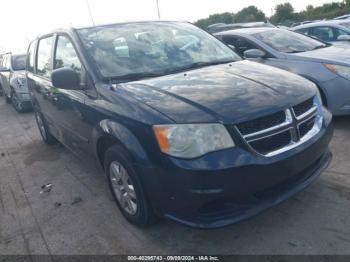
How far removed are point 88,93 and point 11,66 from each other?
27.8 feet

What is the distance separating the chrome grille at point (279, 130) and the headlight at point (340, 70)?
2255mm

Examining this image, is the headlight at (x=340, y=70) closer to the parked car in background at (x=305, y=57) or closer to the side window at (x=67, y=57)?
the parked car in background at (x=305, y=57)

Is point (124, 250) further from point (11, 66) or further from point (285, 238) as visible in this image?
point (11, 66)

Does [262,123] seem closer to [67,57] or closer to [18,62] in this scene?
[67,57]

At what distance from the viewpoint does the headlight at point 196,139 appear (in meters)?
2.50

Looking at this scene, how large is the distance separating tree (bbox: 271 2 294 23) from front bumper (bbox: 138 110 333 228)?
52.9m

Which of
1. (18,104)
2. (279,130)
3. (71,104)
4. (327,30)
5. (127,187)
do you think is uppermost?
(71,104)

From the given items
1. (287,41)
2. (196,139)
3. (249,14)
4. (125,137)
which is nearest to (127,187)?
(125,137)

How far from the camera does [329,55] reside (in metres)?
5.30

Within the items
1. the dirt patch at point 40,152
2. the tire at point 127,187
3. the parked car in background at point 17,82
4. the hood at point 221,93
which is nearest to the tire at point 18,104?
the parked car in background at point 17,82

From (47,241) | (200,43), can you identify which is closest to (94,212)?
(47,241)

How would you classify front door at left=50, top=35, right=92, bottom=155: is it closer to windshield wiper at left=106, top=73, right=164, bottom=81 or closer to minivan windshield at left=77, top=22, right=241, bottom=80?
minivan windshield at left=77, top=22, right=241, bottom=80

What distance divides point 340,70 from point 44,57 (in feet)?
13.3

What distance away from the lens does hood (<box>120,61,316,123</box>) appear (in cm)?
259
